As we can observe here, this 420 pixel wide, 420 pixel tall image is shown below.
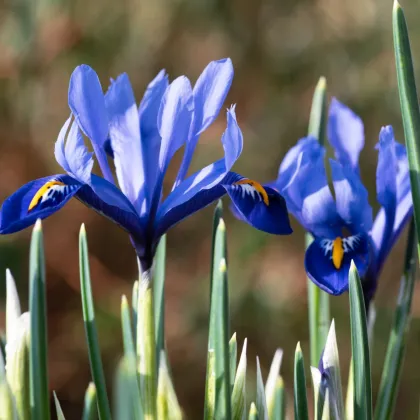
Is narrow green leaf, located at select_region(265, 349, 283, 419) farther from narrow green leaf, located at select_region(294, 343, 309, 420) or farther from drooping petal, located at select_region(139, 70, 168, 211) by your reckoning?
drooping petal, located at select_region(139, 70, 168, 211)

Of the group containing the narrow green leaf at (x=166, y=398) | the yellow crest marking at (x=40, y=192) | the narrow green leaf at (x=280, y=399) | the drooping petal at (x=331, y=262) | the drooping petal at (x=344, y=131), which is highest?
the drooping petal at (x=344, y=131)

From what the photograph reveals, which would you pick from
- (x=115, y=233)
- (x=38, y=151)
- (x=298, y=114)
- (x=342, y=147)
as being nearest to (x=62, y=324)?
(x=115, y=233)

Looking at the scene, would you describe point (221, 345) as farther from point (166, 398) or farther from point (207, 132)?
point (207, 132)

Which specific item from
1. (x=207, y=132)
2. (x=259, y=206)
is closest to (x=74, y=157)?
(x=259, y=206)

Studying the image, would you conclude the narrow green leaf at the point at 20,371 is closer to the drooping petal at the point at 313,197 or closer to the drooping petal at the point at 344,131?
the drooping petal at the point at 313,197

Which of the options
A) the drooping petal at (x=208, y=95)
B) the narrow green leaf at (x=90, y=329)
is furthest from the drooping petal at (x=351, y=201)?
the narrow green leaf at (x=90, y=329)

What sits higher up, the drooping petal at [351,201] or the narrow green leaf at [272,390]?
the drooping petal at [351,201]
